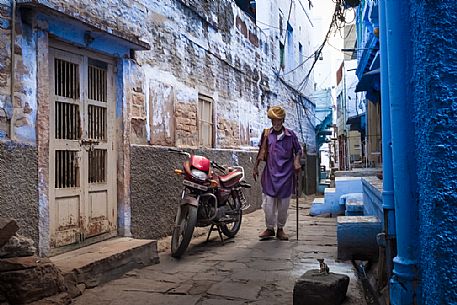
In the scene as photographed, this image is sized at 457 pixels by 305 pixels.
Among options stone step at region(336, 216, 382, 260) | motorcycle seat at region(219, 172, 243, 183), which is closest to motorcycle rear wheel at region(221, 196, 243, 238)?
motorcycle seat at region(219, 172, 243, 183)

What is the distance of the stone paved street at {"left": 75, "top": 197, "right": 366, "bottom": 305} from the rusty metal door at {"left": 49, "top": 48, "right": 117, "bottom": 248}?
2.61 ft

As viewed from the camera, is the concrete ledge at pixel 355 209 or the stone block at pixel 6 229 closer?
the stone block at pixel 6 229

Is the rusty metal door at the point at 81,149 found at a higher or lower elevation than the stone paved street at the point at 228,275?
higher

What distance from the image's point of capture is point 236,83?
9945 mm

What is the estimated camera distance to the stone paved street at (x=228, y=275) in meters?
3.60

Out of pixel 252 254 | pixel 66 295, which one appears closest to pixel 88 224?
pixel 66 295

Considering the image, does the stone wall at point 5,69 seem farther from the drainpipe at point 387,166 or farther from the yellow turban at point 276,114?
the yellow turban at point 276,114

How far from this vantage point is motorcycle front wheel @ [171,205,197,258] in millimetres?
4996

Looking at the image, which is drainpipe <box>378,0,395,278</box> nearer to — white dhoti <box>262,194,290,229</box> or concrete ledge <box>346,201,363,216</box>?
concrete ledge <box>346,201,363,216</box>

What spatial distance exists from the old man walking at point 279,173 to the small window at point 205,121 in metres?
1.79

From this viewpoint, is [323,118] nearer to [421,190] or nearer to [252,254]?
[252,254]

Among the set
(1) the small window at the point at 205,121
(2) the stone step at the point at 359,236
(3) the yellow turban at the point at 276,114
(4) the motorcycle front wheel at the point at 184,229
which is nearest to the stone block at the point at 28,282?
(4) the motorcycle front wheel at the point at 184,229

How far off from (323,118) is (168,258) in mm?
19567

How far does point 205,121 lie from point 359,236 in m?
4.49
